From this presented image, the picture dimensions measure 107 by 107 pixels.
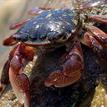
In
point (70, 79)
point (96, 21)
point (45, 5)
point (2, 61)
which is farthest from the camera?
point (45, 5)

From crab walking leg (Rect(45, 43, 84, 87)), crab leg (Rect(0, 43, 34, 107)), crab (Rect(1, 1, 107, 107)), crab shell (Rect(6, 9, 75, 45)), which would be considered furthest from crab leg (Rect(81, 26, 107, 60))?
crab leg (Rect(0, 43, 34, 107))

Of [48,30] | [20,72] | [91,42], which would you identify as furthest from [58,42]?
[20,72]

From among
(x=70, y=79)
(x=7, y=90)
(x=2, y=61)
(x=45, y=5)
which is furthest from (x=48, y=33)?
(x=45, y=5)

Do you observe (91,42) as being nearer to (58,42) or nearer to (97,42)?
(97,42)

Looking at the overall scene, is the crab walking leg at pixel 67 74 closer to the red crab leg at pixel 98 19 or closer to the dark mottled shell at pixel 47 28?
the dark mottled shell at pixel 47 28

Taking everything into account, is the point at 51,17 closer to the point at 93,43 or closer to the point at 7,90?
the point at 93,43

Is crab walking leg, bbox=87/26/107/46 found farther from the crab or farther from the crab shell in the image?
the crab shell

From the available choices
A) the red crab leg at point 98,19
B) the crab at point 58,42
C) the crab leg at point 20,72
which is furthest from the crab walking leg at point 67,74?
the red crab leg at point 98,19
